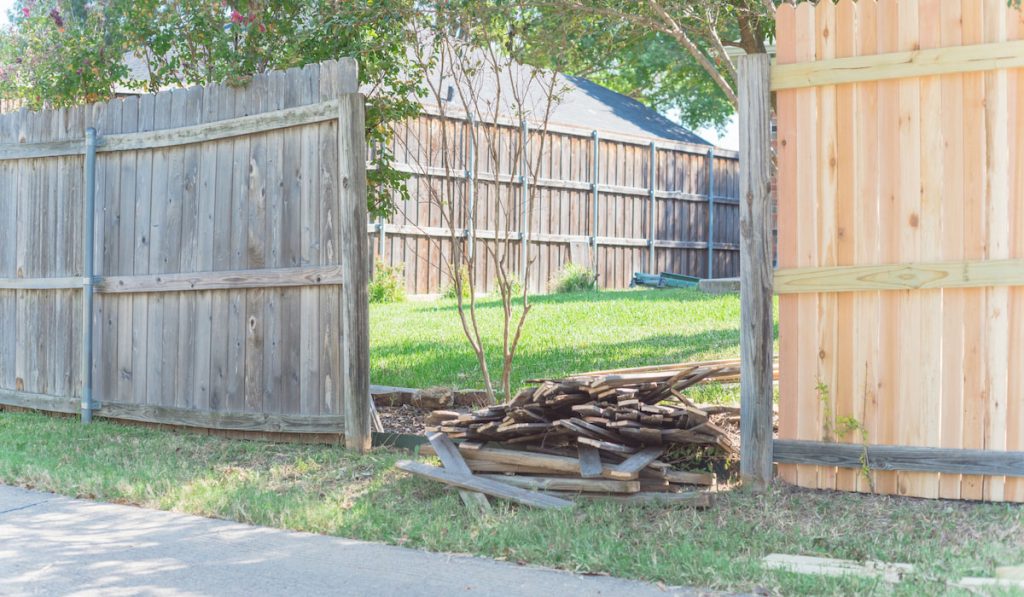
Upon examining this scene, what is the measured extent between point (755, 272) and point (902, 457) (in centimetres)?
118

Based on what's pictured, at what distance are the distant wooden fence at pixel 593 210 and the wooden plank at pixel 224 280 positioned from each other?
33.9ft

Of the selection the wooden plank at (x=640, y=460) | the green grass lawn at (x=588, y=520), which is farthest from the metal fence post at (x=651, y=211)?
the wooden plank at (x=640, y=460)

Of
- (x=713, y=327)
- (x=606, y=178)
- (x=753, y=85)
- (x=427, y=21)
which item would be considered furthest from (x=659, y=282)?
(x=753, y=85)

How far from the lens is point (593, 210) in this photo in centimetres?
2234

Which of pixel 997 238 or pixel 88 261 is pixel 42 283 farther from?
pixel 997 238

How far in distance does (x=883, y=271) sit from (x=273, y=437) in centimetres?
424

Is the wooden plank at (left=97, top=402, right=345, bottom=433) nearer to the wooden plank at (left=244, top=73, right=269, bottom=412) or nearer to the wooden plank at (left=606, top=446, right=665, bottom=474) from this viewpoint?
the wooden plank at (left=244, top=73, right=269, bottom=412)

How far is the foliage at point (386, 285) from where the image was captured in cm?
1816

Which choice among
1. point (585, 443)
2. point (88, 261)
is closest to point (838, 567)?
point (585, 443)

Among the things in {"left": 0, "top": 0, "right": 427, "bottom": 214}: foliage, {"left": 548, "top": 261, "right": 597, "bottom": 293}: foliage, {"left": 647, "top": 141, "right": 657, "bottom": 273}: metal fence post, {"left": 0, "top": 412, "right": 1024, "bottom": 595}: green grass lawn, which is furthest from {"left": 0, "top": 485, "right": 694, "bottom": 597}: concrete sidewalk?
{"left": 647, "top": 141, "right": 657, "bottom": 273}: metal fence post

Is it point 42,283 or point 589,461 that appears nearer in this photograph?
point 589,461

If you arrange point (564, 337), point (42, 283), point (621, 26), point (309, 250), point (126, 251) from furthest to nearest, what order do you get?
point (564, 337)
point (621, 26)
point (42, 283)
point (126, 251)
point (309, 250)

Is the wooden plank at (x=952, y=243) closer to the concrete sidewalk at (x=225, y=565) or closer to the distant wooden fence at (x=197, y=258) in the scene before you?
the concrete sidewalk at (x=225, y=565)

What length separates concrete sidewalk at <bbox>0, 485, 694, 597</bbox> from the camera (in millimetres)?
4141
